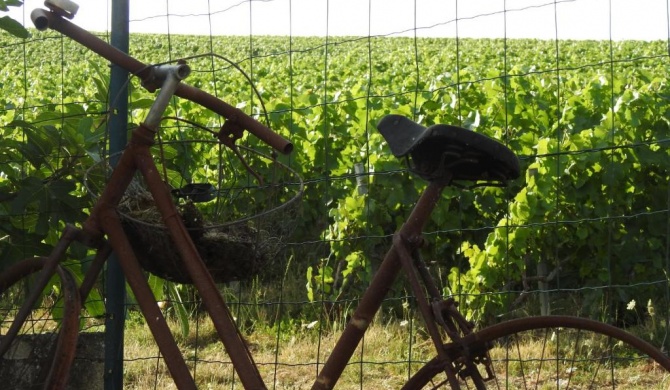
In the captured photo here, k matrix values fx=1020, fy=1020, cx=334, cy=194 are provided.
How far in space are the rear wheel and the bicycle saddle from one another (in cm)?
106

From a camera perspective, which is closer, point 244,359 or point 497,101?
point 244,359

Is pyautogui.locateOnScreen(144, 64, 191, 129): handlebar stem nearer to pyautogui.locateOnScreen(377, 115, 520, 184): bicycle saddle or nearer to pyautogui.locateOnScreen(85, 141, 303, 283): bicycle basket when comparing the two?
pyautogui.locateOnScreen(85, 141, 303, 283): bicycle basket

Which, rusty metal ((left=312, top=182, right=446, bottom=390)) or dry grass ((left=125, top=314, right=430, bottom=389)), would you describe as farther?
dry grass ((left=125, top=314, right=430, bottom=389))

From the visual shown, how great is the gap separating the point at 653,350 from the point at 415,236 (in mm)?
668

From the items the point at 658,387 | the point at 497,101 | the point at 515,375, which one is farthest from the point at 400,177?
the point at 658,387

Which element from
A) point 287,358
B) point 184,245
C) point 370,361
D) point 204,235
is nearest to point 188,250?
point 184,245

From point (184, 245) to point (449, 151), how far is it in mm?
786

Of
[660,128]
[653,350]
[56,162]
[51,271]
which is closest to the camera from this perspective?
[653,350]

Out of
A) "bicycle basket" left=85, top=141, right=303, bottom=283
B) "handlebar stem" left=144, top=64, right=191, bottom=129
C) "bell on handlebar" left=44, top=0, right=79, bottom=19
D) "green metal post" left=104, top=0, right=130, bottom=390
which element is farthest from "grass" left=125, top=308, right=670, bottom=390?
"bell on handlebar" left=44, top=0, right=79, bottom=19

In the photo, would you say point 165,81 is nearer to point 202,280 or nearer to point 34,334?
point 202,280

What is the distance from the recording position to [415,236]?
2.71 meters

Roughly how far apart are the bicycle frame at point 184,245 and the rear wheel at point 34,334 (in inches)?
3.3

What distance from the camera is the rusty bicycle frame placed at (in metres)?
2.70

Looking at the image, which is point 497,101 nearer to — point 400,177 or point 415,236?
point 400,177
